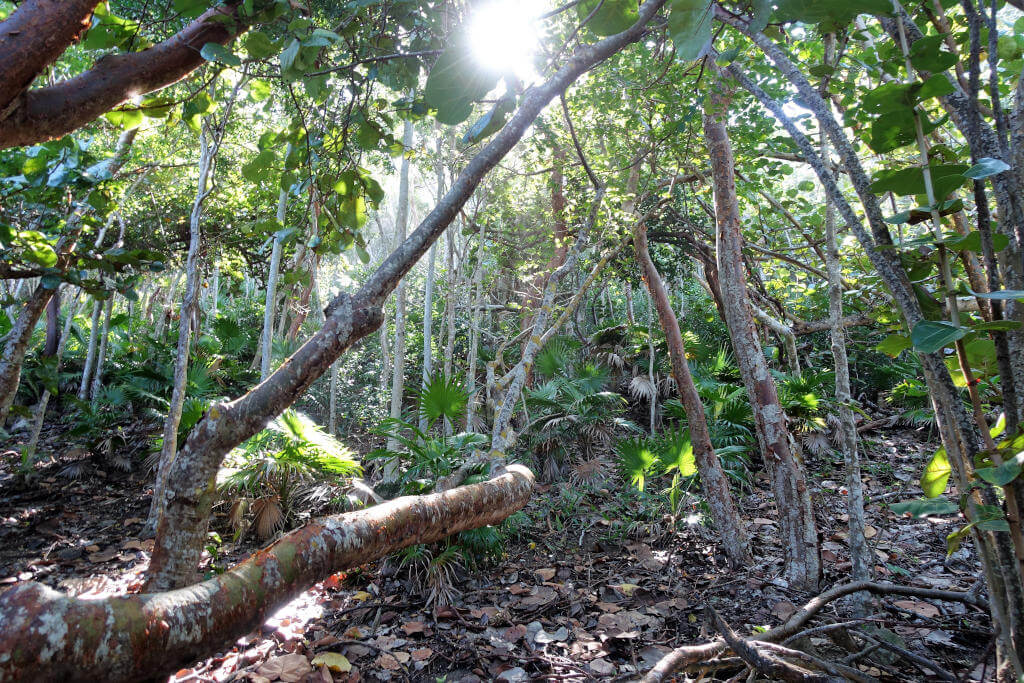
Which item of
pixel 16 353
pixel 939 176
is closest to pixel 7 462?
pixel 16 353

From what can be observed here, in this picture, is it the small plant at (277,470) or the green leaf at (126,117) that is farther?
the small plant at (277,470)

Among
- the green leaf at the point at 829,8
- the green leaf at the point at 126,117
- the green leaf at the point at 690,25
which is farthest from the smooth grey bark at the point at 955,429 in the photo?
the green leaf at the point at 126,117

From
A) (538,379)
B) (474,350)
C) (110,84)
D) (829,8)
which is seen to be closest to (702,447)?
(829,8)

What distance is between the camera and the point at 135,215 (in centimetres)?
792

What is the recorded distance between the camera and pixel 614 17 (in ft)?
3.99

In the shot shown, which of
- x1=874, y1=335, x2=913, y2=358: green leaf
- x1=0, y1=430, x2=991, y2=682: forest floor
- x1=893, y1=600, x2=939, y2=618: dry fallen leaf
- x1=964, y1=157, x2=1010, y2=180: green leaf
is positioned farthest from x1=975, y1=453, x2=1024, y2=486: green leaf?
x1=893, y1=600, x2=939, y2=618: dry fallen leaf

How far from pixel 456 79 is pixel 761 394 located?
3.13 m

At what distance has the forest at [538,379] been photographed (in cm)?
93

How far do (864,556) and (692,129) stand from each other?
3451mm

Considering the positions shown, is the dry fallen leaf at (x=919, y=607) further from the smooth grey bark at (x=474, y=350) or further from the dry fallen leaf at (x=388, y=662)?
the smooth grey bark at (x=474, y=350)

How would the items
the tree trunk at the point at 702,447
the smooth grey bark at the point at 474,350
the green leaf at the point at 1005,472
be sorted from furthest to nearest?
the smooth grey bark at the point at 474,350
the tree trunk at the point at 702,447
the green leaf at the point at 1005,472

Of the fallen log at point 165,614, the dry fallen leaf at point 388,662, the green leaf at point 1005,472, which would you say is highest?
the green leaf at point 1005,472

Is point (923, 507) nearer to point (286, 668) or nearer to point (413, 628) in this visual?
point (286, 668)

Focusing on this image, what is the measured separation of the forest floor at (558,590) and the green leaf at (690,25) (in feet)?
4.89
